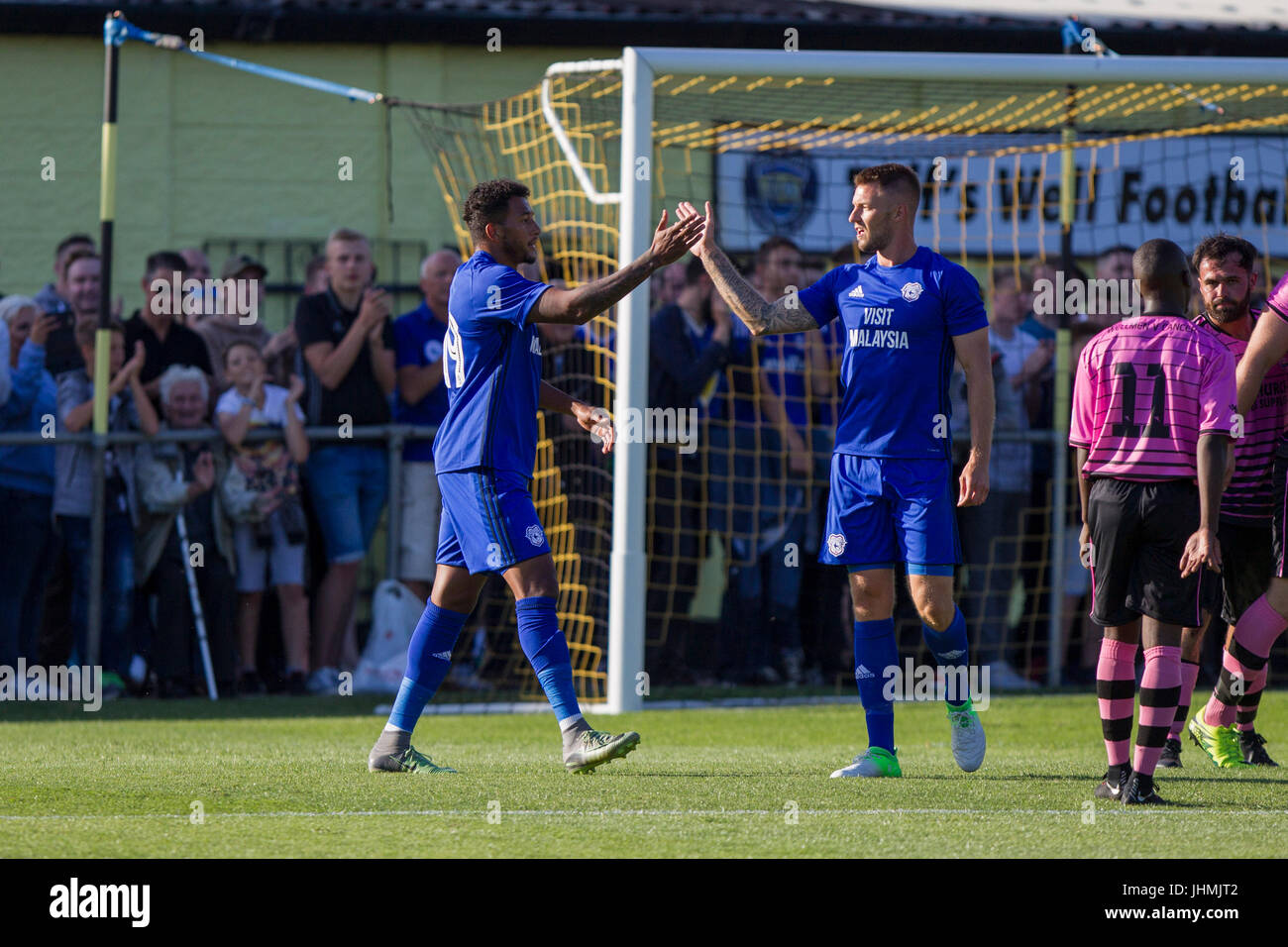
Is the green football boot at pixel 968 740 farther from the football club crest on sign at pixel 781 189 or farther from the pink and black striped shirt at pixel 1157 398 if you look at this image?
the football club crest on sign at pixel 781 189

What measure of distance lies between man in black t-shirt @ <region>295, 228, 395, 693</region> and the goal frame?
75.7 inches

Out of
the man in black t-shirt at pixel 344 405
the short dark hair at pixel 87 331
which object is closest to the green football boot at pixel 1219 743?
the man in black t-shirt at pixel 344 405

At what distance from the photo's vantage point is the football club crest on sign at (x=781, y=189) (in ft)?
45.8

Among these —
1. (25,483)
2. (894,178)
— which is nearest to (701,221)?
(894,178)

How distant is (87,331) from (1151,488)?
6988 millimetres

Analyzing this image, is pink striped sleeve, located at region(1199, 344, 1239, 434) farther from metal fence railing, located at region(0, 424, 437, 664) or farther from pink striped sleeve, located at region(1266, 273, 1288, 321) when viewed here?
metal fence railing, located at region(0, 424, 437, 664)

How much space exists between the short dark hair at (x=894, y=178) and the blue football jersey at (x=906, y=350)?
0.26 m

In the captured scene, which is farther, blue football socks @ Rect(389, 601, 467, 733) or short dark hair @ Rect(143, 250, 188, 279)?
short dark hair @ Rect(143, 250, 188, 279)

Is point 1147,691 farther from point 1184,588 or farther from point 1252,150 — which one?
point 1252,150

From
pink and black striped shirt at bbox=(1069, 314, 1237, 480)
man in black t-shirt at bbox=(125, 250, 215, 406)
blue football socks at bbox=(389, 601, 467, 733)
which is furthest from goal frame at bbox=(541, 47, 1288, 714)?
pink and black striped shirt at bbox=(1069, 314, 1237, 480)

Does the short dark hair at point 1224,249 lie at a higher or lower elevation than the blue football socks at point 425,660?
higher

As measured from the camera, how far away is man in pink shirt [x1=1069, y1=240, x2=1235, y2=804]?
18.7ft

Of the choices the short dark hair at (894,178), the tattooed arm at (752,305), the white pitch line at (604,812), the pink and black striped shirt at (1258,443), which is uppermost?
the short dark hair at (894,178)
